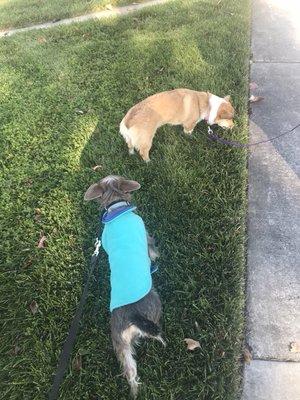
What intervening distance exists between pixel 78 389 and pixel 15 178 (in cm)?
286

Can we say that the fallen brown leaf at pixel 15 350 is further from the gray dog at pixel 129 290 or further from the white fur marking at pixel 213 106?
the white fur marking at pixel 213 106

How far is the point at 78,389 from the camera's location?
327cm

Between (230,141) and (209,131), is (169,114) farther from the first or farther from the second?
(230,141)

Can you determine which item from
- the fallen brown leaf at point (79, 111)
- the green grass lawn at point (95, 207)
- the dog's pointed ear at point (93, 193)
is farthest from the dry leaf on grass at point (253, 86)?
the dog's pointed ear at point (93, 193)

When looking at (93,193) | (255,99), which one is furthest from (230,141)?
(93,193)

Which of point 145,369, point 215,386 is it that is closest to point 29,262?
point 145,369

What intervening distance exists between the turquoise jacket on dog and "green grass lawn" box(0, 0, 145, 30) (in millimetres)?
7194

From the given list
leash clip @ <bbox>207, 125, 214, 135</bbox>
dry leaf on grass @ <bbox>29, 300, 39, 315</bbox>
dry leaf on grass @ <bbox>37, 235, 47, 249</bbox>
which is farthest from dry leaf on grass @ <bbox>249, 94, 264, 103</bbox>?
dry leaf on grass @ <bbox>29, 300, 39, 315</bbox>

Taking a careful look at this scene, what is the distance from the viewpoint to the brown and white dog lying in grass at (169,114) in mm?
4812

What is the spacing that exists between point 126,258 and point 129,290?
0.89 ft

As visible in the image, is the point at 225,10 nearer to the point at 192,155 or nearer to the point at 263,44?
the point at 263,44

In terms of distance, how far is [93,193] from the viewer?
374 centimetres

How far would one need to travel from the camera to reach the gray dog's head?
376 centimetres

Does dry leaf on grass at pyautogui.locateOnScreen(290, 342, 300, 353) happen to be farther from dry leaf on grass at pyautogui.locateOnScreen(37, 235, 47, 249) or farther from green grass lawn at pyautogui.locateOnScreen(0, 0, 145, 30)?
green grass lawn at pyautogui.locateOnScreen(0, 0, 145, 30)
